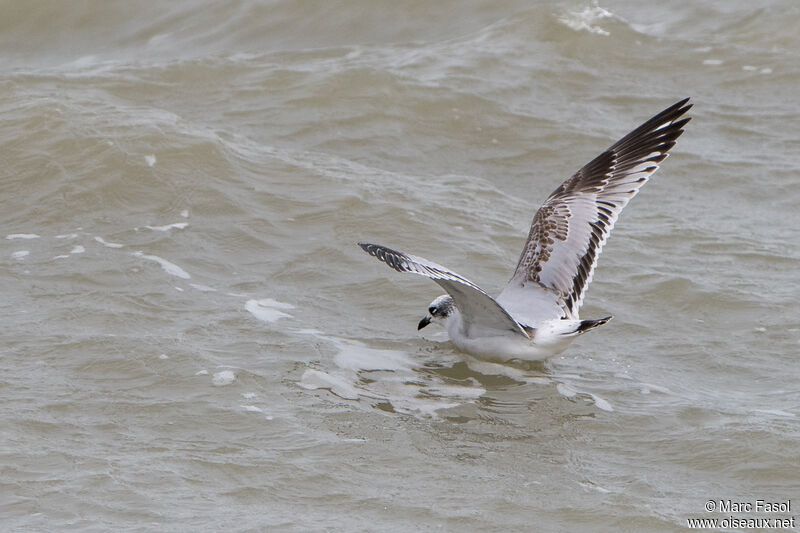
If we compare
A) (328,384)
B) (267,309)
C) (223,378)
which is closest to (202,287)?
(267,309)

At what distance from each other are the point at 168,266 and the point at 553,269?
271 cm

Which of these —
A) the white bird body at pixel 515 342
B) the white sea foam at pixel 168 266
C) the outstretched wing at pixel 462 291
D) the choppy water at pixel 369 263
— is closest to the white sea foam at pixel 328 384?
the choppy water at pixel 369 263

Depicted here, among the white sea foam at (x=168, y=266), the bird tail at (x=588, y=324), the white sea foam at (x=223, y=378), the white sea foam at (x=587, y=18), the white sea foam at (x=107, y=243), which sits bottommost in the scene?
the white sea foam at (x=223, y=378)

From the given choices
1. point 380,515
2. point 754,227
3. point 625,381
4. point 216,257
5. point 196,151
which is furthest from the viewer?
point 196,151

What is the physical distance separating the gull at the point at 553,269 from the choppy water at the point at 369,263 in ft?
0.72

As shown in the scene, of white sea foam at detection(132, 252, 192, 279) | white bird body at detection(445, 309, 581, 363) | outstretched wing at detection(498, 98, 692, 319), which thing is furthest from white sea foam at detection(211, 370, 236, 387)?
outstretched wing at detection(498, 98, 692, 319)

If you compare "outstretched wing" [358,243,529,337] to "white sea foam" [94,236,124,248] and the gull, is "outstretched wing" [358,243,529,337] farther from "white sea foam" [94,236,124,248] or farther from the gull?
"white sea foam" [94,236,124,248]

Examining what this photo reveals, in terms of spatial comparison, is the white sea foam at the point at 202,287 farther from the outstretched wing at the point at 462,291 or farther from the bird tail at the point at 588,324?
the bird tail at the point at 588,324

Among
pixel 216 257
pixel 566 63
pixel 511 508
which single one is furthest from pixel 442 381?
pixel 566 63

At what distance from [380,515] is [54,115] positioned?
260 inches

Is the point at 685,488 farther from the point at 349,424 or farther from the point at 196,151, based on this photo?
the point at 196,151

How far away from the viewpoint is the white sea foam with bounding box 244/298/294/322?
7629mm

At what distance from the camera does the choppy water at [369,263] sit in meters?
5.54

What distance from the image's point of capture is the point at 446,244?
898 cm
